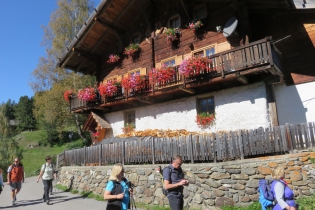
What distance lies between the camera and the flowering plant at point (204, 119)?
43.1 feet

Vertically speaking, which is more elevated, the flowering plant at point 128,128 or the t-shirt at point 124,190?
the flowering plant at point 128,128

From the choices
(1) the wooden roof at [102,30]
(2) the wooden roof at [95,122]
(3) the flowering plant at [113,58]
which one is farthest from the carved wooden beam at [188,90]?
(2) the wooden roof at [95,122]

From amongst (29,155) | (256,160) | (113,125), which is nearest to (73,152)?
(113,125)

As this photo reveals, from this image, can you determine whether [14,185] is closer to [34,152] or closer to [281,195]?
[281,195]

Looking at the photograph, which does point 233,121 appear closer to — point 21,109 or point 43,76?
point 43,76

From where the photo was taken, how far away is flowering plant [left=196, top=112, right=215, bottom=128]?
43.1 feet

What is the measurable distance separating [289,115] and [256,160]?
4.68m

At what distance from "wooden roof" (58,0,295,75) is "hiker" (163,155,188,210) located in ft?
34.7

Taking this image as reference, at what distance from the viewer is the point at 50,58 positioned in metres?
28.8

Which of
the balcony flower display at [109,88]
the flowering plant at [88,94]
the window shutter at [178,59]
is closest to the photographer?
the window shutter at [178,59]

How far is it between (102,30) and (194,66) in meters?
7.95

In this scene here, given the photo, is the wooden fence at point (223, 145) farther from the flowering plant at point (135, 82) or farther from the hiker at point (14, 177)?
the hiker at point (14, 177)

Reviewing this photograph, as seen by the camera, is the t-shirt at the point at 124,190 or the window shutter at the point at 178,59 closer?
the t-shirt at the point at 124,190

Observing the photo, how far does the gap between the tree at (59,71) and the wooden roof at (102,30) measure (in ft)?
28.0
